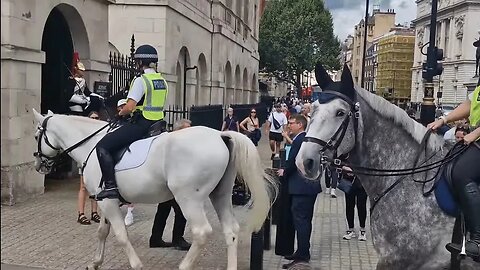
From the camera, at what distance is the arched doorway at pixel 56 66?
13.5 meters

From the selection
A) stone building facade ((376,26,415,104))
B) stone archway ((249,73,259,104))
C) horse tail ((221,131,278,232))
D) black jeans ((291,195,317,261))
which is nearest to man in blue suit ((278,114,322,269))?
black jeans ((291,195,317,261))

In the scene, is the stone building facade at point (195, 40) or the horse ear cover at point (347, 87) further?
the stone building facade at point (195, 40)

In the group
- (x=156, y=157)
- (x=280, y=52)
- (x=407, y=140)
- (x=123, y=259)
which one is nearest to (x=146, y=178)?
(x=156, y=157)

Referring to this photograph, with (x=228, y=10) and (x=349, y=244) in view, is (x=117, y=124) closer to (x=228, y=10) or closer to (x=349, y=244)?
(x=349, y=244)

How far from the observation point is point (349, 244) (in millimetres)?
8641

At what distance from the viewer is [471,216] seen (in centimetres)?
400

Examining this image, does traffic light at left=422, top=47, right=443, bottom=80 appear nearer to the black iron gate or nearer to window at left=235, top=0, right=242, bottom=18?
the black iron gate

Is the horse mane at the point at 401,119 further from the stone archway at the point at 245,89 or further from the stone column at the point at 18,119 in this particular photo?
Result: the stone archway at the point at 245,89

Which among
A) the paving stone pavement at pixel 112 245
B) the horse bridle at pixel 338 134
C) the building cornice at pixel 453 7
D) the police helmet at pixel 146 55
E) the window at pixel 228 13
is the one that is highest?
the building cornice at pixel 453 7

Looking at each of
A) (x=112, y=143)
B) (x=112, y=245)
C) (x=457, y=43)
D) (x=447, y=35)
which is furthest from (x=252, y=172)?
(x=447, y=35)

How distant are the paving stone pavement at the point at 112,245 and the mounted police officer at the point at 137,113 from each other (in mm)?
1502

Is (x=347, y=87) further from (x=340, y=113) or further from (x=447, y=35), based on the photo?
(x=447, y=35)

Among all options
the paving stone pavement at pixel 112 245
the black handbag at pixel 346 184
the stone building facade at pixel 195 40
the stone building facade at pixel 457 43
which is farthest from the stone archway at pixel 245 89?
the stone building facade at pixel 457 43

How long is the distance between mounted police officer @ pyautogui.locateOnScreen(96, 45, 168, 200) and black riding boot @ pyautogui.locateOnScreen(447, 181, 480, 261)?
3.64 meters
